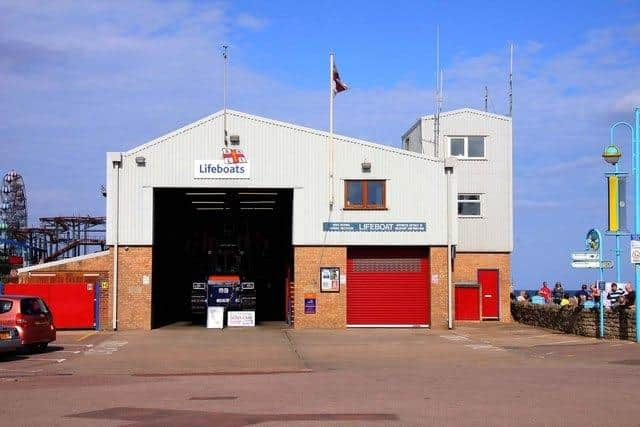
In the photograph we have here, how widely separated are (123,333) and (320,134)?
10.2 metres

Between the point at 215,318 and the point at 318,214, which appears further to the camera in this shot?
the point at 215,318

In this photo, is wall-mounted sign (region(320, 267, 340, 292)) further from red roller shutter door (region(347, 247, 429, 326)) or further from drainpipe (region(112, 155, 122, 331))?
drainpipe (region(112, 155, 122, 331))

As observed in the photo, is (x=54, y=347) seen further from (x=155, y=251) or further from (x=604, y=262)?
(x=604, y=262)

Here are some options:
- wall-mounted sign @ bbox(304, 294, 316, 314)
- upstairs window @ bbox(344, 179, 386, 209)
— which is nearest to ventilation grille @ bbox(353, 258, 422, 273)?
upstairs window @ bbox(344, 179, 386, 209)

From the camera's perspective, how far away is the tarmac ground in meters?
12.6

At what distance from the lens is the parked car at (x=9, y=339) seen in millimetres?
22922

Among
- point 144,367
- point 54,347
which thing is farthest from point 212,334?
point 144,367

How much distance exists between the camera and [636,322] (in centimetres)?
2670

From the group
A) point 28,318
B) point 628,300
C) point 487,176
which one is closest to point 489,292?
point 487,176

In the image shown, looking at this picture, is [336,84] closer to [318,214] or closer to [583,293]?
[318,214]

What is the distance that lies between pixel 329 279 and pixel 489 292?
325 inches

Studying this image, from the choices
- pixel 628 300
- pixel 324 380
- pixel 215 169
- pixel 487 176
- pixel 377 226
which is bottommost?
pixel 324 380

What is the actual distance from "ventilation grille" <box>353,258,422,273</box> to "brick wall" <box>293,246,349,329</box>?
3.80 ft

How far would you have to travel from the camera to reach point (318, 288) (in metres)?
34.1
